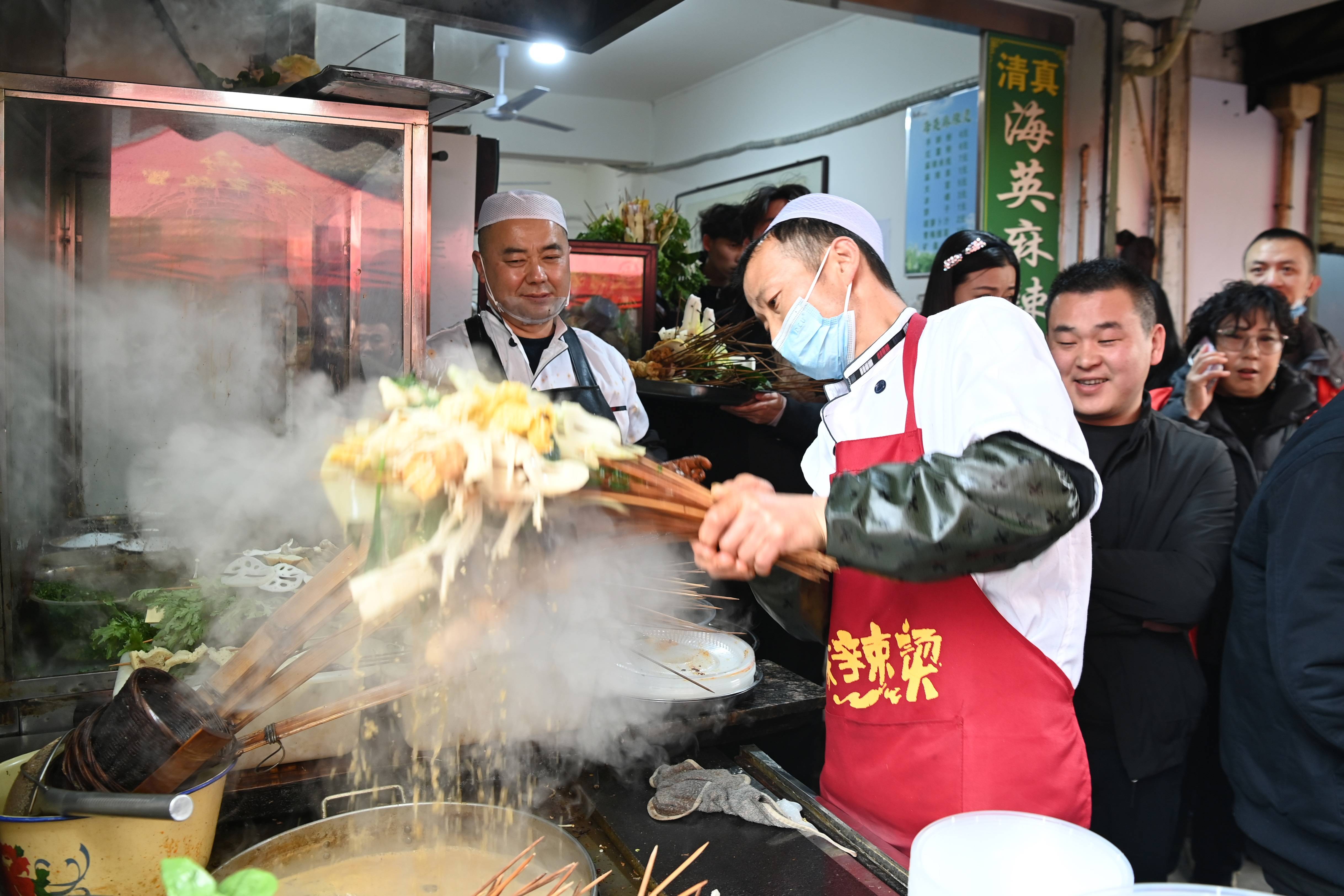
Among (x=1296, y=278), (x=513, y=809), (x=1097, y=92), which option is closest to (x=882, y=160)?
(x=1097, y=92)

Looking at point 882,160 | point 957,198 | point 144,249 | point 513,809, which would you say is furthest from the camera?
point 882,160

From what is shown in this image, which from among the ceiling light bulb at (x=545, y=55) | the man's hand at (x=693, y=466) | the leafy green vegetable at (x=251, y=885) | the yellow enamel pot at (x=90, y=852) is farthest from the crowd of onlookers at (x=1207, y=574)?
the ceiling light bulb at (x=545, y=55)

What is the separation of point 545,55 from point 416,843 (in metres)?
7.67

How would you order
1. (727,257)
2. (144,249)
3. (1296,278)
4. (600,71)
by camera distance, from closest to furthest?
(144,249) < (1296,278) < (727,257) < (600,71)

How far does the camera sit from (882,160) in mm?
6910

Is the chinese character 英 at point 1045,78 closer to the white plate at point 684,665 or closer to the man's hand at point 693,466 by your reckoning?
the man's hand at point 693,466

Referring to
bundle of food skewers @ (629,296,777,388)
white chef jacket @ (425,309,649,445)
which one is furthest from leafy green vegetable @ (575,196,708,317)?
white chef jacket @ (425,309,649,445)

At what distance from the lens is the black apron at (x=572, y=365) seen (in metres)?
3.29

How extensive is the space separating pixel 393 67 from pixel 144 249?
1.89 metres

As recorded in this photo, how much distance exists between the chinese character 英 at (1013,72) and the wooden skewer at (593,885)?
14.2 feet

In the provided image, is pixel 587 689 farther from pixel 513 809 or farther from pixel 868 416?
pixel 868 416

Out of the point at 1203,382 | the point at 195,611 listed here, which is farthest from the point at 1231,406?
the point at 195,611

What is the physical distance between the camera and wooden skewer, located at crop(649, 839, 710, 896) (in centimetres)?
143

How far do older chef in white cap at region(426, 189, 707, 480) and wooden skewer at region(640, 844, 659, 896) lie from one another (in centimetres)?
197
